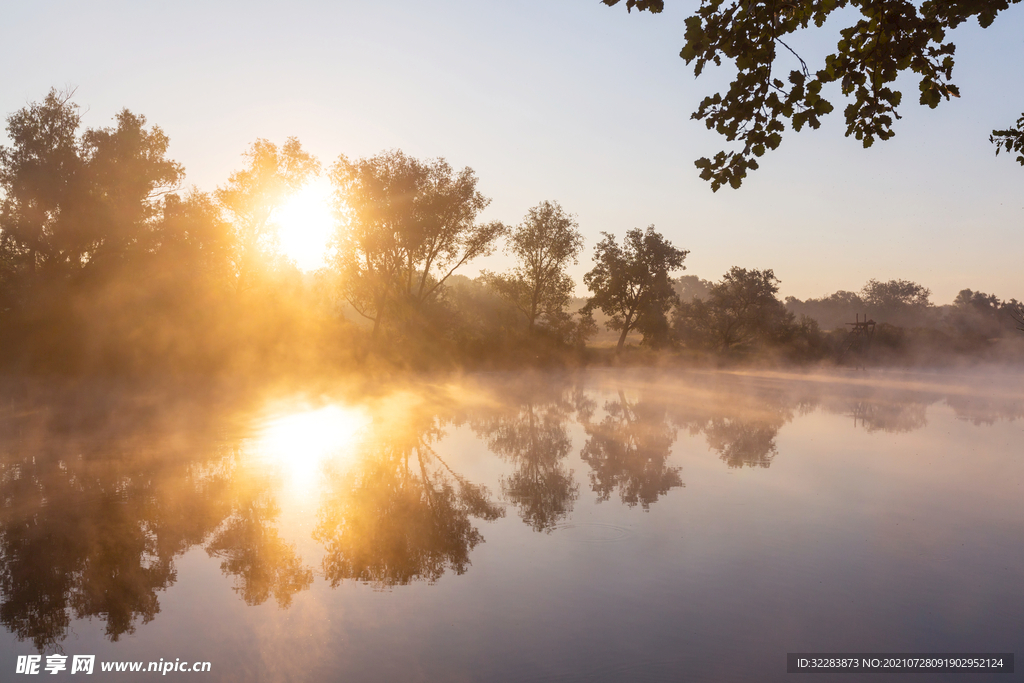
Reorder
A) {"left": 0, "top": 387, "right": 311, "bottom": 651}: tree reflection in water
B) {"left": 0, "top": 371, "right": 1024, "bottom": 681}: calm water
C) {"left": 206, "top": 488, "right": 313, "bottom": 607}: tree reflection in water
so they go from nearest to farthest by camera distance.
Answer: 1. {"left": 0, "top": 371, "right": 1024, "bottom": 681}: calm water
2. {"left": 0, "top": 387, "right": 311, "bottom": 651}: tree reflection in water
3. {"left": 206, "top": 488, "right": 313, "bottom": 607}: tree reflection in water

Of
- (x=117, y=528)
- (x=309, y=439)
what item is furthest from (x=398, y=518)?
(x=309, y=439)

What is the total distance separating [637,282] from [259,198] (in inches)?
1033

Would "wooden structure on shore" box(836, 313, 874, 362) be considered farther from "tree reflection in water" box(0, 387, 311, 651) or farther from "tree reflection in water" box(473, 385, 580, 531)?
"tree reflection in water" box(0, 387, 311, 651)

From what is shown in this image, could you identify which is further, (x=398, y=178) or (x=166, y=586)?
(x=398, y=178)

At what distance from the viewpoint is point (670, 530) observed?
24.6 feet

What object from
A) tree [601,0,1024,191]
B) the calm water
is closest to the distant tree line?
the calm water

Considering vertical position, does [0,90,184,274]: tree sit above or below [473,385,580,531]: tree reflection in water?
above

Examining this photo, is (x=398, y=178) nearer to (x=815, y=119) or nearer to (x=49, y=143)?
(x=49, y=143)

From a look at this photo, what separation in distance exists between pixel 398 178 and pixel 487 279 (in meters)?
10.3

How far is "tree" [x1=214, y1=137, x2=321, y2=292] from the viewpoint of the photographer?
3150 centimetres

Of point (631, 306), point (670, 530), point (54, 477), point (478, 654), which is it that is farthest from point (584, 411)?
point (631, 306)

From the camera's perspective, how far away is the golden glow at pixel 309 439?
10.7 meters

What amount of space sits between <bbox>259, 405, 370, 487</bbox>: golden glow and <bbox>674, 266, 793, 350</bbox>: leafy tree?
38.1 metres

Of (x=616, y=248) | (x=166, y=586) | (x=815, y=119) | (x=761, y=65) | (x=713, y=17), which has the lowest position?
(x=166, y=586)
